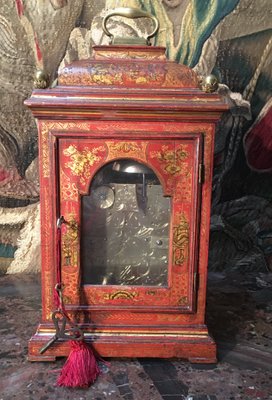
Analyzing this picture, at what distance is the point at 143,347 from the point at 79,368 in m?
0.19

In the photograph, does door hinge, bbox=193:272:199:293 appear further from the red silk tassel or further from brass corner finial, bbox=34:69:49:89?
brass corner finial, bbox=34:69:49:89

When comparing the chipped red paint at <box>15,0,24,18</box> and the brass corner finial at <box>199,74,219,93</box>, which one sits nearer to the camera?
the brass corner finial at <box>199,74,219,93</box>

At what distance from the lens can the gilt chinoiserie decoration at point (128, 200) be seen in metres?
1.04

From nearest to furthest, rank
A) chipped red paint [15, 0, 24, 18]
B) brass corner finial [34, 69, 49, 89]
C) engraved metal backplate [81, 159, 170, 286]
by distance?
brass corner finial [34, 69, 49, 89]
engraved metal backplate [81, 159, 170, 286]
chipped red paint [15, 0, 24, 18]

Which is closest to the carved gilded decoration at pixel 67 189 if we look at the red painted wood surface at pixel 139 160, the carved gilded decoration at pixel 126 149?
the red painted wood surface at pixel 139 160

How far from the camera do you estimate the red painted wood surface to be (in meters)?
1.03

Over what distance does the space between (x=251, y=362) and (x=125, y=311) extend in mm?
393

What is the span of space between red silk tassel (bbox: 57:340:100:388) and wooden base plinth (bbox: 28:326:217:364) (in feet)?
0.18

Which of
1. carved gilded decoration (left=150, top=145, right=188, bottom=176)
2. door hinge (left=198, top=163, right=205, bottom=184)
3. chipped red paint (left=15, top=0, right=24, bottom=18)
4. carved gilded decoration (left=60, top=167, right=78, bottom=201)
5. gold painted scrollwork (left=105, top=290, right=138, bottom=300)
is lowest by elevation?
gold painted scrollwork (left=105, top=290, right=138, bottom=300)

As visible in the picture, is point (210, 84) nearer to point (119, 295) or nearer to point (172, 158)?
point (172, 158)

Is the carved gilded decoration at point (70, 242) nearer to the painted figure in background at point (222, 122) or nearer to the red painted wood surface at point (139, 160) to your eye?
the red painted wood surface at point (139, 160)

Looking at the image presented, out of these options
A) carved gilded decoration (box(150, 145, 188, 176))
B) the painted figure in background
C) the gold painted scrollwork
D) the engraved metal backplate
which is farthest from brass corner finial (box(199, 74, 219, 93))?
the painted figure in background

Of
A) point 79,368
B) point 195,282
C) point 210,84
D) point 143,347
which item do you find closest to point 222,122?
point 210,84

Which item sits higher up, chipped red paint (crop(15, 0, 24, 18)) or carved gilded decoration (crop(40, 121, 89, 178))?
chipped red paint (crop(15, 0, 24, 18))
